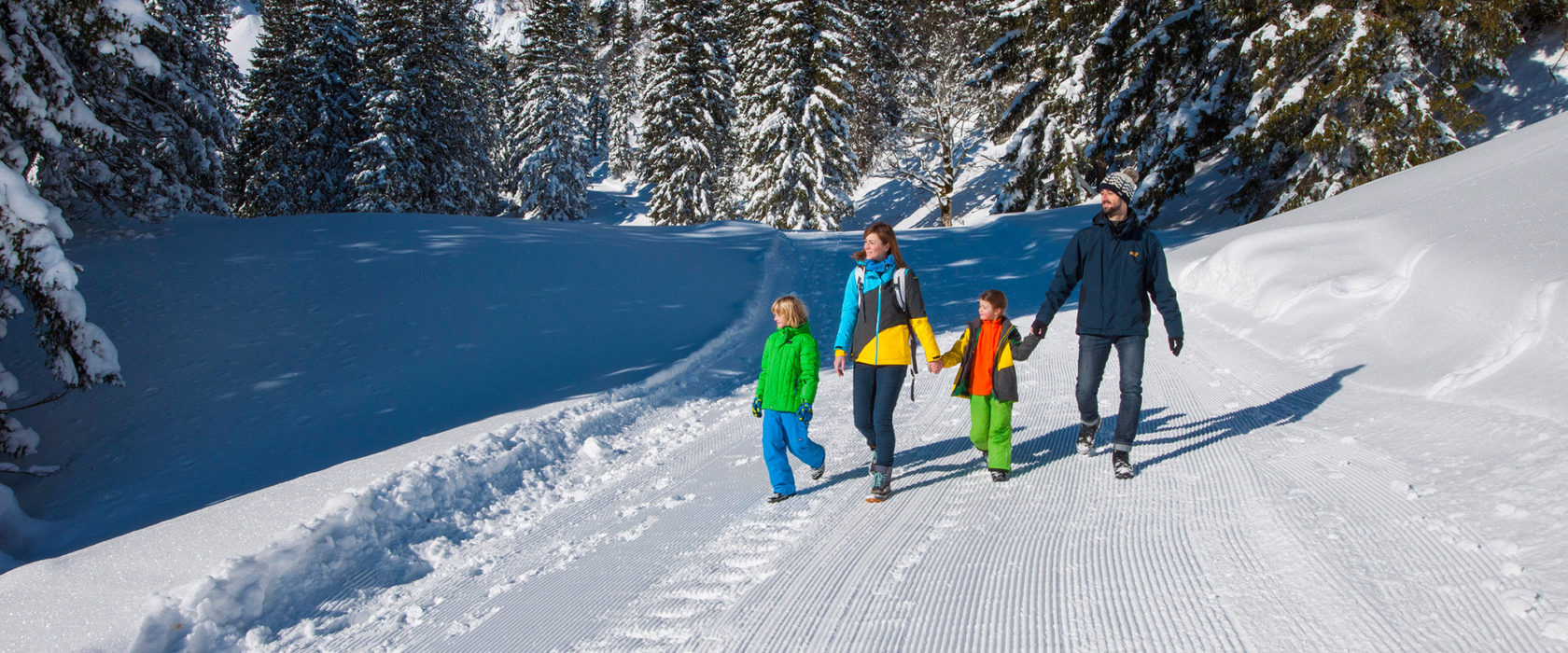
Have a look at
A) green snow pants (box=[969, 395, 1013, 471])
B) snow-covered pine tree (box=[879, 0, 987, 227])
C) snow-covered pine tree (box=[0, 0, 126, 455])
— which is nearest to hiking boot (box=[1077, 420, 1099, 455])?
green snow pants (box=[969, 395, 1013, 471])

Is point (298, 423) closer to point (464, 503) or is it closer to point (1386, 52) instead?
point (464, 503)

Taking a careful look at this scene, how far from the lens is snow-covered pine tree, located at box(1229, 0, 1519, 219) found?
12.9 metres

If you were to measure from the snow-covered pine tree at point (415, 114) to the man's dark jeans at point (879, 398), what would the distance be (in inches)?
911

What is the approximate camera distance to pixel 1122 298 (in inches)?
180

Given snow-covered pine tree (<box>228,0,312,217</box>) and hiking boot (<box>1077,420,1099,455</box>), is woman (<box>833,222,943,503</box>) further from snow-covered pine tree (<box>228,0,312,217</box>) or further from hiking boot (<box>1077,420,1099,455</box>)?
snow-covered pine tree (<box>228,0,312,217</box>)

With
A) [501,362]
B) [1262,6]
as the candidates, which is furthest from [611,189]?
[501,362]

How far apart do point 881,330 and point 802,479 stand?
1.28 m

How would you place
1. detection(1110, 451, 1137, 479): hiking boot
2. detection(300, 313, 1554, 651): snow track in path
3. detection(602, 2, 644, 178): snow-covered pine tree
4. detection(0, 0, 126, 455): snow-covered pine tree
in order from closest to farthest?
1. detection(300, 313, 1554, 651): snow track in path
2. detection(1110, 451, 1137, 479): hiking boot
3. detection(0, 0, 126, 455): snow-covered pine tree
4. detection(602, 2, 644, 178): snow-covered pine tree

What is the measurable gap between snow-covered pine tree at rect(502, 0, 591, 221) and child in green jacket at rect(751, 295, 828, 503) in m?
30.5

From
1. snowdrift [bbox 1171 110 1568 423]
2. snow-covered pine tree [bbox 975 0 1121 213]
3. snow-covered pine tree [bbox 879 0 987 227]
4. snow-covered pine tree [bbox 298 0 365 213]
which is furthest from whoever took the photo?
snow-covered pine tree [bbox 879 0 987 227]

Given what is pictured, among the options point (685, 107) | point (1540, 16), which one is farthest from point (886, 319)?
point (685, 107)

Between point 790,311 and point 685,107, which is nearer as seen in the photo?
point 790,311

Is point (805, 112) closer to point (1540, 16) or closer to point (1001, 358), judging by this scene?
point (1540, 16)

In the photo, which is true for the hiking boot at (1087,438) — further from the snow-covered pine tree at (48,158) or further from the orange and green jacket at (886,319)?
the snow-covered pine tree at (48,158)
